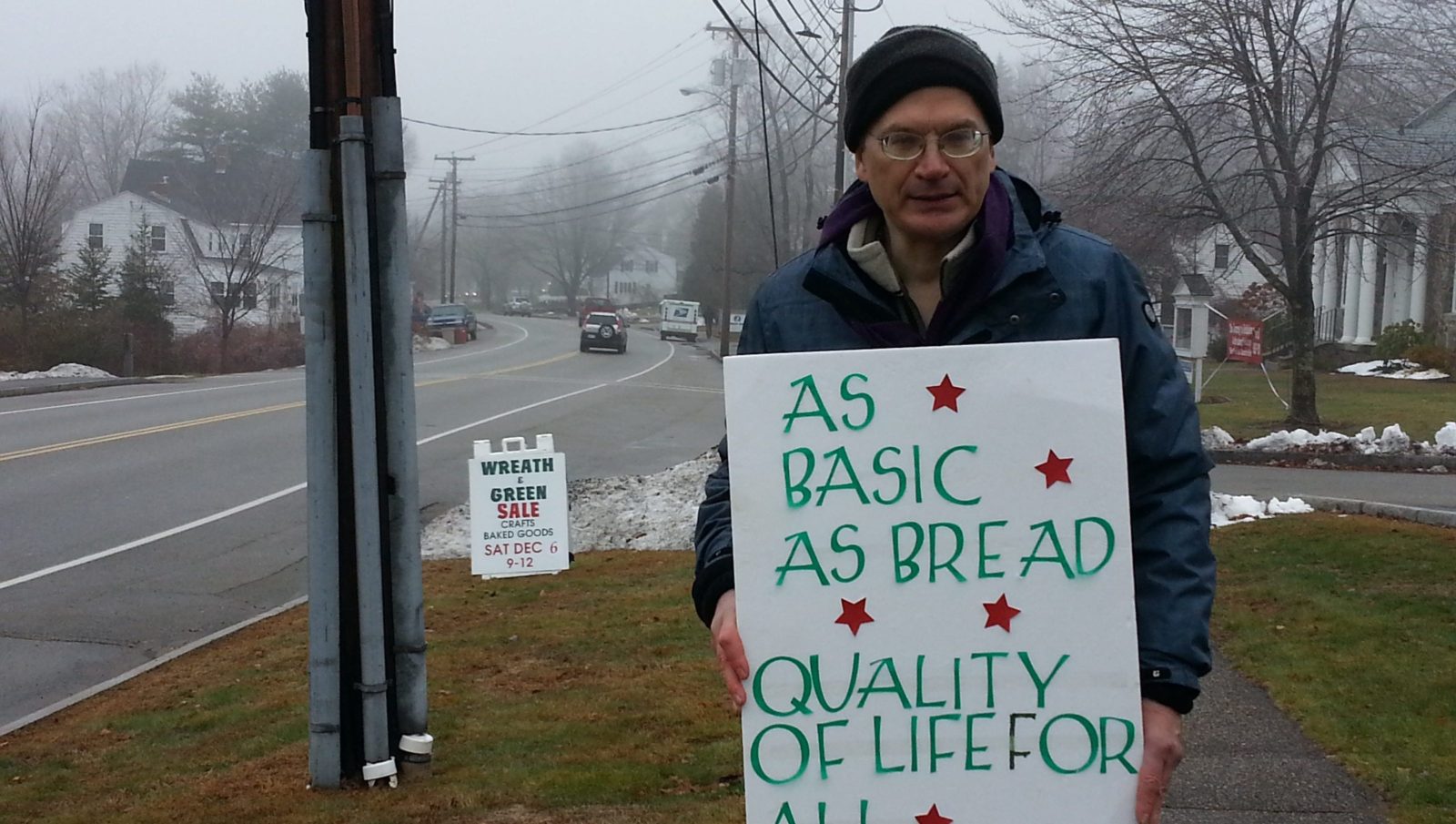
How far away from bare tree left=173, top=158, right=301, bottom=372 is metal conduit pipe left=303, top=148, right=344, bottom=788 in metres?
37.0

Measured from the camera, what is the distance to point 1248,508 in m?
12.2

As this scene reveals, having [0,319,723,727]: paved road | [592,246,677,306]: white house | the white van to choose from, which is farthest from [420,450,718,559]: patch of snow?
[592,246,677,306]: white house

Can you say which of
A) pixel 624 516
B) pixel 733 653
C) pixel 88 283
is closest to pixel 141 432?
pixel 624 516

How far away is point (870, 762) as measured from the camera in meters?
2.34

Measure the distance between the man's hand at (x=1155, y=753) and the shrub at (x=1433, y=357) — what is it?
3167 centimetres

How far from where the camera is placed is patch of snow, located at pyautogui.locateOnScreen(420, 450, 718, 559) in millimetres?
12094

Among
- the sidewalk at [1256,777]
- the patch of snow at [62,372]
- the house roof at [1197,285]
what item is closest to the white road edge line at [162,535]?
the sidewalk at [1256,777]

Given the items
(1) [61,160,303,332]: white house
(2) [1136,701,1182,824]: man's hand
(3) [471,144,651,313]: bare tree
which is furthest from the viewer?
(3) [471,144,651,313]: bare tree

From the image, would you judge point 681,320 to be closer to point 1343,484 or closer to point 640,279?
point 1343,484

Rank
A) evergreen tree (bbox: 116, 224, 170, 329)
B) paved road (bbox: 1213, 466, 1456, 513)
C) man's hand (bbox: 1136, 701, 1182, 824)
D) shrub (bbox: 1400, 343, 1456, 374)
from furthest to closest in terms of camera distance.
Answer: evergreen tree (bbox: 116, 224, 170, 329)
shrub (bbox: 1400, 343, 1456, 374)
paved road (bbox: 1213, 466, 1456, 513)
man's hand (bbox: 1136, 701, 1182, 824)

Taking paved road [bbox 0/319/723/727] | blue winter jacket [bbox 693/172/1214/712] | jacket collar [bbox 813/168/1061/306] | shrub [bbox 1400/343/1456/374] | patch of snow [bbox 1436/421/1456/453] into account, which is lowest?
paved road [bbox 0/319/723/727]

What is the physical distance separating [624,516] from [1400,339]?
25566 millimetres

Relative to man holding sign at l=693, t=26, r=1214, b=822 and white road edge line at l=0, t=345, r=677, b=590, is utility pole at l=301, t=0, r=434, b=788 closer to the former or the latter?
white road edge line at l=0, t=345, r=677, b=590

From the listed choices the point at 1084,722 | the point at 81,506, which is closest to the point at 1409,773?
the point at 1084,722
